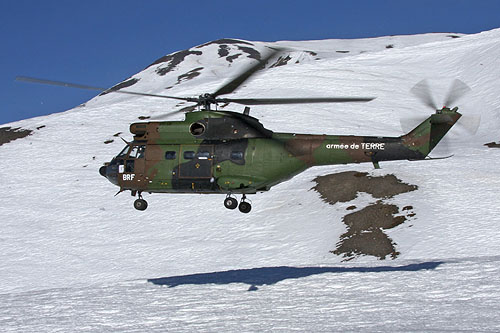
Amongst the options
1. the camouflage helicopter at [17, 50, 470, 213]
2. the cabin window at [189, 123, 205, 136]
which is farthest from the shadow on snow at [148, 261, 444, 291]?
the cabin window at [189, 123, 205, 136]

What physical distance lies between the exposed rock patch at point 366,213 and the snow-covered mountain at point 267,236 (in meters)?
0.57

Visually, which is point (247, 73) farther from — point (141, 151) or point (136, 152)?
point (136, 152)

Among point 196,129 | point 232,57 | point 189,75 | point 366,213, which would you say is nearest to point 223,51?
point 232,57

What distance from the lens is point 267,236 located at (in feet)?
135

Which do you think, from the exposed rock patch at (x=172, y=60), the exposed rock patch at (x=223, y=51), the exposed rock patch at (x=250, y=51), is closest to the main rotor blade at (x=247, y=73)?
the exposed rock patch at (x=172, y=60)

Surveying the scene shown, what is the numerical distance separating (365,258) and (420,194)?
429 inches

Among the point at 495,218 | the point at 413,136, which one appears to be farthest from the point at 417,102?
the point at 413,136

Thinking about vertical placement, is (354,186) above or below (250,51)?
below

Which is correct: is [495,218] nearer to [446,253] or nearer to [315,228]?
[446,253]

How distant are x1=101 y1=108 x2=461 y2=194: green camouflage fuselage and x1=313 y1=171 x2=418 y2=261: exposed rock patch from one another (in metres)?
15.9

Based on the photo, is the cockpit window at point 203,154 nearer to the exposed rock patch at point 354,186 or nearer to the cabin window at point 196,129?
the cabin window at point 196,129

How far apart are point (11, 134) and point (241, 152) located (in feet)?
204

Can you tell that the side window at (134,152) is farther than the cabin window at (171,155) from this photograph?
Yes

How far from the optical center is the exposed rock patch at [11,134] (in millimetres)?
71356
